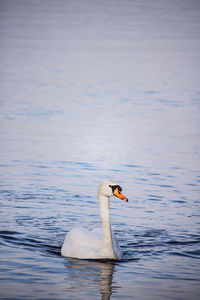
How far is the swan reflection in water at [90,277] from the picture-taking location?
9.08m

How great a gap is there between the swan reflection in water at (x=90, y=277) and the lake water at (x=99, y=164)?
0.05ft

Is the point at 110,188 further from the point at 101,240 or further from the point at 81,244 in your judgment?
the point at 81,244

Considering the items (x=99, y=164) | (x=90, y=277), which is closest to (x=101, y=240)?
(x=90, y=277)

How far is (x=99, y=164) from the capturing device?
16.3 metres

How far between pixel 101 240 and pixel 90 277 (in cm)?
109

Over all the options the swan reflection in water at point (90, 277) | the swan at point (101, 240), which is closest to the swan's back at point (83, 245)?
the swan at point (101, 240)

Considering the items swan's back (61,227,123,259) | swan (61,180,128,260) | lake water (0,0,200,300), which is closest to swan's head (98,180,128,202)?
swan (61,180,128,260)

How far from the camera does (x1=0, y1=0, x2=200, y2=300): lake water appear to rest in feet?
31.7

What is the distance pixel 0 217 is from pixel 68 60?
23863mm

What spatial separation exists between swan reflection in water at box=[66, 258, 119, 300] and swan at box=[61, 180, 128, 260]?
0.11 meters

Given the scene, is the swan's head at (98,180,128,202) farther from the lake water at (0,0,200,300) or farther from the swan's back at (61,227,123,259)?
the lake water at (0,0,200,300)

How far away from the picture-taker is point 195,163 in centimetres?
1630

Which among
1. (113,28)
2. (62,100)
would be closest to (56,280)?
(62,100)

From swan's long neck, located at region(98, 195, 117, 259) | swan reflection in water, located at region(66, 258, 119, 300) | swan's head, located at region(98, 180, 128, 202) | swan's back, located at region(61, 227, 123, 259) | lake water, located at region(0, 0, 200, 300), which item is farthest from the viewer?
swan's head, located at region(98, 180, 128, 202)
